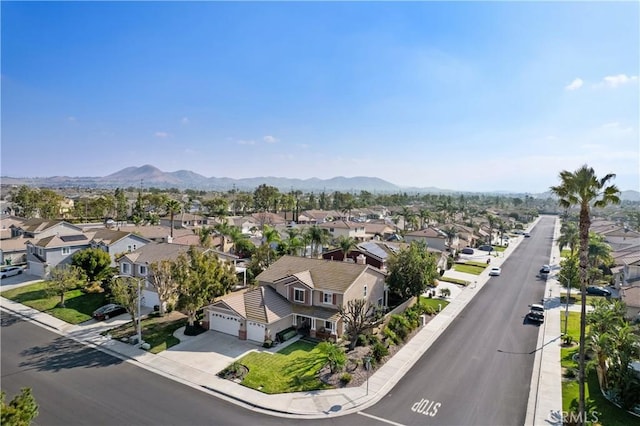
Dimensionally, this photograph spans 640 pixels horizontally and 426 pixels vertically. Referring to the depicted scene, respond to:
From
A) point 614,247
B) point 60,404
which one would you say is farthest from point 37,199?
point 614,247

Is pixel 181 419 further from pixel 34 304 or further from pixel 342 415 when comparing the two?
pixel 34 304

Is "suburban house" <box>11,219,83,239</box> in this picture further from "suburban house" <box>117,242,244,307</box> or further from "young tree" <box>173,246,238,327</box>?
"young tree" <box>173,246,238,327</box>

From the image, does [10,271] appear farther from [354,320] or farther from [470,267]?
[470,267]

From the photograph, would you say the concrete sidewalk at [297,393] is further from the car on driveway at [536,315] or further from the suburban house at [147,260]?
the suburban house at [147,260]

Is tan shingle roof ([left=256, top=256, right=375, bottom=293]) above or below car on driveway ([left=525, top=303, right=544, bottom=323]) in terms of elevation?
above

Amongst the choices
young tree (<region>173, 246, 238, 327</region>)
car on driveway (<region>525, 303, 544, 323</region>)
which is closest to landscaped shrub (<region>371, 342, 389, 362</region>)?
young tree (<region>173, 246, 238, 327</region>)

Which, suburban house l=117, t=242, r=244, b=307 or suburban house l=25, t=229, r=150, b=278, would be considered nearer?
suburban house l=117, t=242, r=244, b=307
